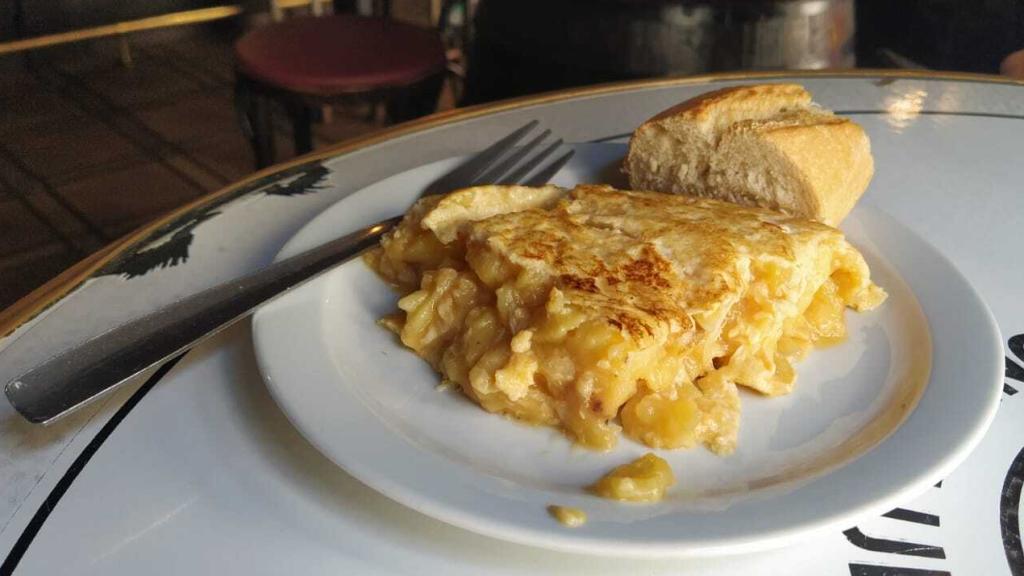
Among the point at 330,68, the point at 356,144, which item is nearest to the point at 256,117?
the point at 330,68

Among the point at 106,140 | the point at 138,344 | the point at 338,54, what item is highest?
the point at 338,54

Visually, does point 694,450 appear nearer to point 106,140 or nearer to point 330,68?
point 330,68

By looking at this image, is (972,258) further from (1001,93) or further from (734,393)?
(1001,93)

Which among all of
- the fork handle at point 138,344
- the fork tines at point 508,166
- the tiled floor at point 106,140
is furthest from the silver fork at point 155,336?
the tiled floor at point 106,140

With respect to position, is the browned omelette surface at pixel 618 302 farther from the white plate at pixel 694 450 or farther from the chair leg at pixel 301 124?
the chair leg at pixel 301 124

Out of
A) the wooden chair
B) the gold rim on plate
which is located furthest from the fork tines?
the wooden chair

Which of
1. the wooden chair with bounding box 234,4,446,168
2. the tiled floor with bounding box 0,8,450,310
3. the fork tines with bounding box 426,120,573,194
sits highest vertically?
the wooden chair with bounding box 234,4,446,168

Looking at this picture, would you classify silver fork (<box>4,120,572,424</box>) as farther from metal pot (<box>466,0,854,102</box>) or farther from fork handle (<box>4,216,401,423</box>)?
metal pot (<box>466,0,854,102</box>)
